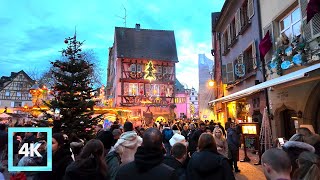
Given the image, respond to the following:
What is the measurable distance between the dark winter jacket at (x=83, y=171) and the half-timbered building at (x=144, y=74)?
31.5m

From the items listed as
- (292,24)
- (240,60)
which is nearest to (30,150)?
(292,24)

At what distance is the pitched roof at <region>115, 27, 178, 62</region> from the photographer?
Result: 127ft

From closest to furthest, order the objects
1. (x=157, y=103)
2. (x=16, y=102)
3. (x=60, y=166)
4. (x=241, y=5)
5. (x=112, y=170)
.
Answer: (x=60, y=166) < (x=112, y=170) < (x=241, y=5) < (x=157, y=103) < (x=16, y=102)

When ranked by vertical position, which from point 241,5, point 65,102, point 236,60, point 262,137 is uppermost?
point 241,5

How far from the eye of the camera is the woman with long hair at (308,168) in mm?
2557

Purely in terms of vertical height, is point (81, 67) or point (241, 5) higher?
point (241, 5)

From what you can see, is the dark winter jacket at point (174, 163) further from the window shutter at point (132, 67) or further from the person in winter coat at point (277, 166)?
the window shutter at point (132, 67)

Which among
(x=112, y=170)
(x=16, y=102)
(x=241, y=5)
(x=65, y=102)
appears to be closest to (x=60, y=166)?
(x=112, y=170)

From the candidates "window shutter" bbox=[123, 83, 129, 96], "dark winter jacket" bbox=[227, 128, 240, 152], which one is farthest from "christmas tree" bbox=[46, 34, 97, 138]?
"window shutter" bbox=[123, 83, 129, 96]

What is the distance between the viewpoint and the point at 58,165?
3.49m

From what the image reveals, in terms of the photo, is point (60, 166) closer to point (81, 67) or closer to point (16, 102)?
point (81, 67)

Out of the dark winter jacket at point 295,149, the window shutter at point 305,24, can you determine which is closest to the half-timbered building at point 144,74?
the window shutter at point 305,24

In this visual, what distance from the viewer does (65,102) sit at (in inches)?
370

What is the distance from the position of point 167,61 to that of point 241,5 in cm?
2451
